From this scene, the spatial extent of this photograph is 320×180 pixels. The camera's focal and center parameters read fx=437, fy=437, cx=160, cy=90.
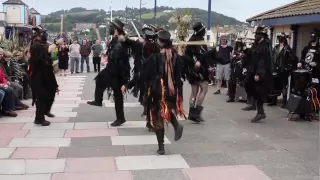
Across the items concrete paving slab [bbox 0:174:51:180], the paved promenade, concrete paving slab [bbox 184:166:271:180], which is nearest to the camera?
concrete paving slab [bbox 0:174:51:180]

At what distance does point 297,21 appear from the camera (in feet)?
34.8

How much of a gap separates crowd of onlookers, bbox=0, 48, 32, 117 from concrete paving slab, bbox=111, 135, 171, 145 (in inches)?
108

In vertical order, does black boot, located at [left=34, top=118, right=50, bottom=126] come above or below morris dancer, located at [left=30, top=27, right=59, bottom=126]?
below

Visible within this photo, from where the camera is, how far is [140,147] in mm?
6609

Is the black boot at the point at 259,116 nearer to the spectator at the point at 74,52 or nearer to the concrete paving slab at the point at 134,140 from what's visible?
the concrete paving slab at the point at 134,140

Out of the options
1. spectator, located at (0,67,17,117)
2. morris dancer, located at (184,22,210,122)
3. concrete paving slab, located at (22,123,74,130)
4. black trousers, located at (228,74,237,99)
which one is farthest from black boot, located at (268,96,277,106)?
spectator, located at (0,67,17,117)

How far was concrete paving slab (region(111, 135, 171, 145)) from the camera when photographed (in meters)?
6.85

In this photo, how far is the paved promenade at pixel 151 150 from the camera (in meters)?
5.38

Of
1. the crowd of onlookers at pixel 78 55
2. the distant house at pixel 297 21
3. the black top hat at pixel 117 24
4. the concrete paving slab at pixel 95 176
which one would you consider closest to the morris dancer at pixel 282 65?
the distant house at pixel 297 21

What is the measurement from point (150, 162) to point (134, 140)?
4.11ft

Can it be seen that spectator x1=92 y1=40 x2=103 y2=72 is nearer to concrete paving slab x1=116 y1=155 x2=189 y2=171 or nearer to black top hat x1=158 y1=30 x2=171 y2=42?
black top hat x1=158 y1=30 x2=171 y2=42

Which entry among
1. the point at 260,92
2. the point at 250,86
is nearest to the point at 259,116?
the point at 260,92

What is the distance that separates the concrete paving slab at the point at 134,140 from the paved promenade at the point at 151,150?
16mm

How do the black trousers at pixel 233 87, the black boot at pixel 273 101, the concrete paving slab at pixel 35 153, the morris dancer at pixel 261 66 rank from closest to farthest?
the concrete paving slab at pixel 35 153 < the morris dancer at pixel 261 66 < the black boot at pixel 273 101 < the black trousers at pixel 233 87
